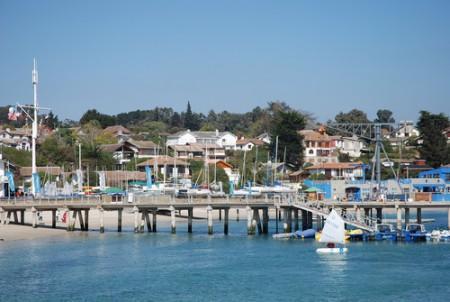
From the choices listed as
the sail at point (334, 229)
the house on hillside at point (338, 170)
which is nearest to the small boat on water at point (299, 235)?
the sail at point (334, 229)

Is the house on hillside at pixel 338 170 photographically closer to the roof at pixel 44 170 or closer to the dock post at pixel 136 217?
the roof at pixel 44 170

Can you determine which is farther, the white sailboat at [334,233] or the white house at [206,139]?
the white house at [206,139]

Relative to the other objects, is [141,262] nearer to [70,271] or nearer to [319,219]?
[70,271]

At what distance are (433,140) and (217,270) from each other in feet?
305

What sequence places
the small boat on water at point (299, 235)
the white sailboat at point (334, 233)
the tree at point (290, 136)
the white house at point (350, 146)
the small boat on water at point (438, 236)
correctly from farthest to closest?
the white house at point (350, 146)
the tree at point (290, 136)
the small boat on water at point (299, 235)
the small boat on water at point (438, 236)
the white sailboat at point (334, 233)

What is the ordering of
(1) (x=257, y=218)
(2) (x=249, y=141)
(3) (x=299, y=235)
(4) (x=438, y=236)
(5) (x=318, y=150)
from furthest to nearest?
(2) (x=249, y=141) < (5) (x=318, y=150) < (1) (x=257, y=218) < (3) (x=299, y=235) < (4) (x=438, y=236)

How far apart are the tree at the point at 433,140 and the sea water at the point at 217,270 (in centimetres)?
7337

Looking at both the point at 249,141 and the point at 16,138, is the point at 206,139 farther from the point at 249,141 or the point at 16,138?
the point at 16,138

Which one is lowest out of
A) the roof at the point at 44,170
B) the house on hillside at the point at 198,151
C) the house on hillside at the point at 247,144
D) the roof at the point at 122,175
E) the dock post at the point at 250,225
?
the dock post at the point at 250,225

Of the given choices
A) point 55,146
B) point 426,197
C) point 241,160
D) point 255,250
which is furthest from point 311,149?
point 255,250

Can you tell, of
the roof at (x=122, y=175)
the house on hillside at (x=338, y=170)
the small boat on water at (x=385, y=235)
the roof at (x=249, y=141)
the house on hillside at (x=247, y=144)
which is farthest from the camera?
the roof at (x=249, y=141)

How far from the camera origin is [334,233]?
6406 cm

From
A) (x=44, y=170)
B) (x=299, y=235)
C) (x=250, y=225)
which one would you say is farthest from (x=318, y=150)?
(x=299, y=235)

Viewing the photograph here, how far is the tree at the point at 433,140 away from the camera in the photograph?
140m
